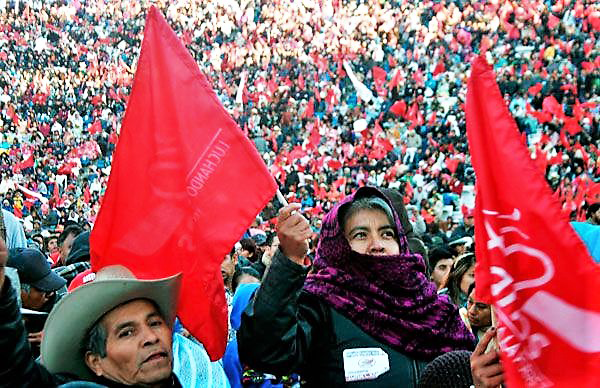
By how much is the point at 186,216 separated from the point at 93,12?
26340 mm

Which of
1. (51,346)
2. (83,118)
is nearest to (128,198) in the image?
(51,346)

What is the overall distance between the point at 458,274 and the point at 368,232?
137cm

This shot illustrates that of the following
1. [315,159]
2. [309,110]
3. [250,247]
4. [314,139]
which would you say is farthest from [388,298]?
[309,110]

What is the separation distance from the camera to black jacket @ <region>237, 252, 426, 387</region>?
6.91 feet

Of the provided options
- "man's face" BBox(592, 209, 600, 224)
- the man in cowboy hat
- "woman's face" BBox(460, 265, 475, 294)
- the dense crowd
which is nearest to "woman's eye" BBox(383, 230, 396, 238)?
the man in cowboy hat

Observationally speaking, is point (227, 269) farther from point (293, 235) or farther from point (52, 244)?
point (52, 244)

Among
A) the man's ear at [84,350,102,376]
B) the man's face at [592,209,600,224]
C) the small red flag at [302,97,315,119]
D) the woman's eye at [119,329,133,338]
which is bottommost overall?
the man's ear at [84,350,102,376]

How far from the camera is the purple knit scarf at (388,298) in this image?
2.30 meters

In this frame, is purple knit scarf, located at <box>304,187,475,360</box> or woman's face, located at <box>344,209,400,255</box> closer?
purple knit scarf, located at <box>304,187,475,360</box>

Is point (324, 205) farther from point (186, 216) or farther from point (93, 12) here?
point (93, 12)

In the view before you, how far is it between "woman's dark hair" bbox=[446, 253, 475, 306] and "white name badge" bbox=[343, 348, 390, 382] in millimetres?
1487

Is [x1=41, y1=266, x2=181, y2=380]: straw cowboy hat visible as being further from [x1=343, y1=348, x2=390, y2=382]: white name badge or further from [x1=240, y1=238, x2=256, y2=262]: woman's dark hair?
[x1=240, y1=238, x2=256, y2=262]: woman's dark hair

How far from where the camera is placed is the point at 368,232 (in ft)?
8.00

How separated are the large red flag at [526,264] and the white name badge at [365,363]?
71 centimetres
